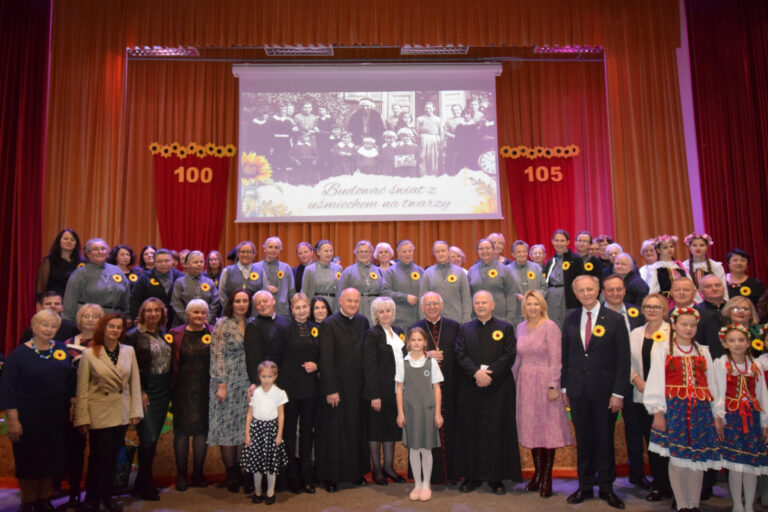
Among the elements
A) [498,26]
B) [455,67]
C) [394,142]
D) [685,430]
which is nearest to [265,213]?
[394,142]

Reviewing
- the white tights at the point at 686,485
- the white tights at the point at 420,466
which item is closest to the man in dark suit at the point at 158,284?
the white tights at the point at 420,466

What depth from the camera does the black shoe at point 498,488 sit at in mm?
4160

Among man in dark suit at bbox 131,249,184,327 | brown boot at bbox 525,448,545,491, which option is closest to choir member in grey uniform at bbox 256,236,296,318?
man in dark suit at bbox 131,249,184,327

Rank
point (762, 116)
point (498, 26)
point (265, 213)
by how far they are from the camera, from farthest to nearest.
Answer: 1. point (265, 213)
2. point (498, 26)
3. point (762, 116)

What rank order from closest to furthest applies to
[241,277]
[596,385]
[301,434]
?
[596,385] < [301,434] < [241,277]

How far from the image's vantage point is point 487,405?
4.23 metres

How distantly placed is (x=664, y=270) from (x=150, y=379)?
4.72 metres

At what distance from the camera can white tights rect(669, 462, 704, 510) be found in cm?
359

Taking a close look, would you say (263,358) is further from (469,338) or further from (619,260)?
(619,260)

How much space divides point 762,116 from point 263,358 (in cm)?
649

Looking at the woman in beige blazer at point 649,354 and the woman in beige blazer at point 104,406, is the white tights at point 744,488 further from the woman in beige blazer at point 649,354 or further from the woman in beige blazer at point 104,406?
the woman in beige blazer at point 104,406

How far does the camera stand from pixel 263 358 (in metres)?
4.27

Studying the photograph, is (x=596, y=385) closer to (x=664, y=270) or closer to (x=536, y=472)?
(x=536, y=472)

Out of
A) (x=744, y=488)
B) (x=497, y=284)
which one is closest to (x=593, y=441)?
(x=744, y=488)
